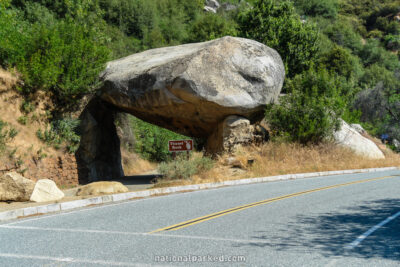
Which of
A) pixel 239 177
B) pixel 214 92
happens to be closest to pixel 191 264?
pixel 239 177

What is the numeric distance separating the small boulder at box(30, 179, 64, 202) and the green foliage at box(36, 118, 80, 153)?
738 centimetres

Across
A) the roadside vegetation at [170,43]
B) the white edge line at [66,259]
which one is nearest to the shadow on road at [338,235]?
the white edge line at [66,259]

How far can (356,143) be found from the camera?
75.4ft

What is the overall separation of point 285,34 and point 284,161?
18.2m

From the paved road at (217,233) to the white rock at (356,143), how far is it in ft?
41.1

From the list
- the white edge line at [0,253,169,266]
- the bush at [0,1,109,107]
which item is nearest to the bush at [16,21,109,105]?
the bush at [0,1,109,107]

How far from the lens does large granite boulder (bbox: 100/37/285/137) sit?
59.1 ft

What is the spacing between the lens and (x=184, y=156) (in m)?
17.3

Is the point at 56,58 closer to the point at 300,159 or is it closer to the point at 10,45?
the point at 10,45

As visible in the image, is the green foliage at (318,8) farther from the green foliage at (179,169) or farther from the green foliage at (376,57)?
the green foliage at (179,169)

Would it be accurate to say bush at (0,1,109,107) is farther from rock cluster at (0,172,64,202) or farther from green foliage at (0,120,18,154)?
rock cluster at (0,172,64,202)

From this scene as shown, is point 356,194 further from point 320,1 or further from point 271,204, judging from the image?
point 320,1

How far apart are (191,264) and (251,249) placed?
3.29 ft

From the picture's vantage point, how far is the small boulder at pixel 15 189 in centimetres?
1105
